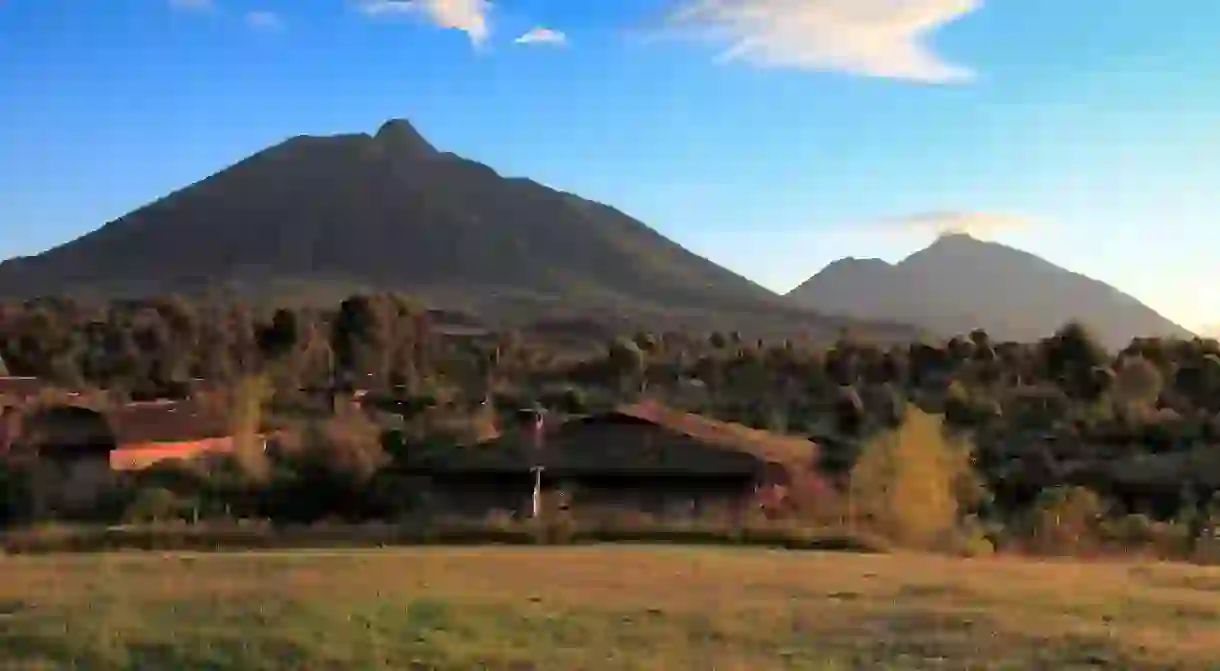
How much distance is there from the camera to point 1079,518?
38344 mm

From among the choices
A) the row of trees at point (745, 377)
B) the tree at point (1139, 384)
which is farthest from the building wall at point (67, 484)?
the tree at point (1139, 384)

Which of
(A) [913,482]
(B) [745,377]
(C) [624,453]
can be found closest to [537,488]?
(C) [624,453]

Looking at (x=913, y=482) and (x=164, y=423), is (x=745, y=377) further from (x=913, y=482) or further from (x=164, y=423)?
(x=913, y=482)

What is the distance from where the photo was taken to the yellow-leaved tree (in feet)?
120

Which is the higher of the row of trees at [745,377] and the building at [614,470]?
the row of trees at [745,377]

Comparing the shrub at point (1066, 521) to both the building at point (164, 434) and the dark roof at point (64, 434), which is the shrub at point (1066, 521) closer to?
the building at point (164, 434)

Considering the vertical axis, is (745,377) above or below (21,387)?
above

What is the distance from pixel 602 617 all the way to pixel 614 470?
2836 cm

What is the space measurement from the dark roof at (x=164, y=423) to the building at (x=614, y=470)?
17770 mm

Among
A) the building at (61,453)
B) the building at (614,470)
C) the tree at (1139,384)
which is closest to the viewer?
the building at (614,470)

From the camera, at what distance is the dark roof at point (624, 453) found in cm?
4381

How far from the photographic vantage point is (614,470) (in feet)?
145

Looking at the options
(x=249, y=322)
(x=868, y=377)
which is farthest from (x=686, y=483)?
(x=249, y=322)

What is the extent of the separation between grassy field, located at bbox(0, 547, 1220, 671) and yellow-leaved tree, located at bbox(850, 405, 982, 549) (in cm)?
1422
